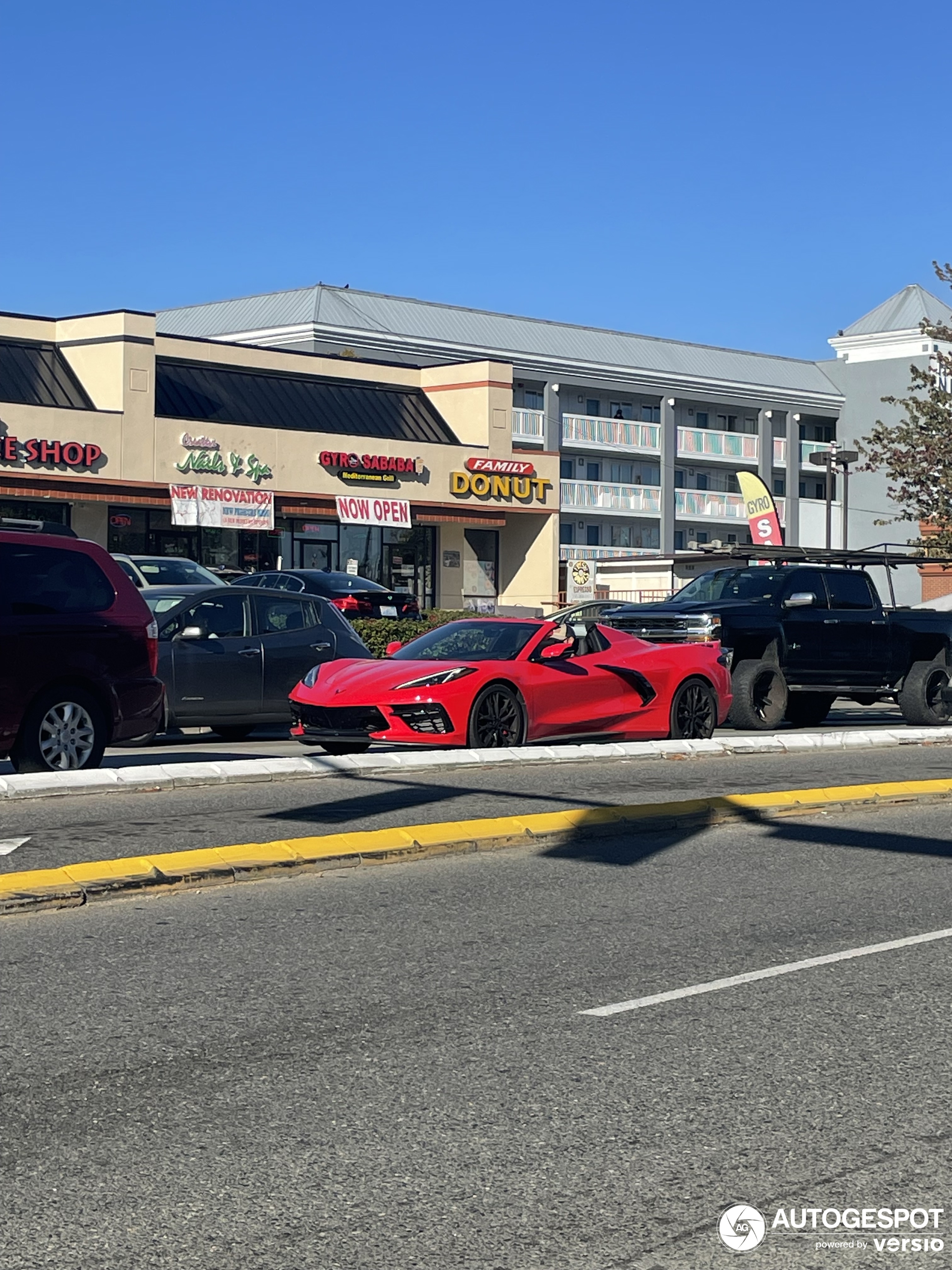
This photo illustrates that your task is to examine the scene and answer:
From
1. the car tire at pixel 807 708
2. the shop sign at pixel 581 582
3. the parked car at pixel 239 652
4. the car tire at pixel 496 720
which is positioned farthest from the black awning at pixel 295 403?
the car tire at pixel 496 720

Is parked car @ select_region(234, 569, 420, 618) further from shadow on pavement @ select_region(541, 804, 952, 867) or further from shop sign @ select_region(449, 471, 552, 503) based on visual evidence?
shop sign @ select_region(449, 471, 552, 503)

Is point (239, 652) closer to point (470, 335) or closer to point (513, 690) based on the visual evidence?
point (513, 690)

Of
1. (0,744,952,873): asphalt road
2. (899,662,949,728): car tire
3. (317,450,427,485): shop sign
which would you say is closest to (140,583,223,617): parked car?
(0,744,952,873): asphalt road

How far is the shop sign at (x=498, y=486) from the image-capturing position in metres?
51.2

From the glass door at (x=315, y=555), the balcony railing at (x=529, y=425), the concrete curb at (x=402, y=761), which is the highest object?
the balcony railing at (x=529, y=425)

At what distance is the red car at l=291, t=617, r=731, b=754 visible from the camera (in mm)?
15234

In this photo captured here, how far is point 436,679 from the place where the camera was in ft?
50.2

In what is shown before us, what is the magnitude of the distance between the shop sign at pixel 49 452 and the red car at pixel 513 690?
2614 cm

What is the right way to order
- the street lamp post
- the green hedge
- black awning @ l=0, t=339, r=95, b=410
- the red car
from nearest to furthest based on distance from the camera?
the red car → the green hedge → black awning @ l=0, t=339, r=95, b=410 → the street lamp post

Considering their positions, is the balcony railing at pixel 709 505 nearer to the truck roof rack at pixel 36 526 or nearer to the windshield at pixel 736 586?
the windshield at pixel 736 586

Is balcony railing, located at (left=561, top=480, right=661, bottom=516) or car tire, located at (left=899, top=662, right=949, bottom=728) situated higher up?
balcony railing, located at (left=561, top=480, right=661, bottom=516)

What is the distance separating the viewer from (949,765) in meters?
16.4

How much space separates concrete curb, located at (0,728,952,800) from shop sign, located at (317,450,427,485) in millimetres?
30761

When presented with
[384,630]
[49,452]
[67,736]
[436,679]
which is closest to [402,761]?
[436,679]
